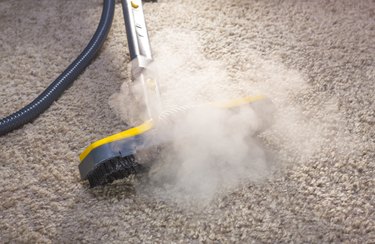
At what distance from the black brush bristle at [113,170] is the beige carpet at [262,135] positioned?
0.02 m

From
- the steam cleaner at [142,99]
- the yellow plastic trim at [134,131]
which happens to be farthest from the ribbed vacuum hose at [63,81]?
the yellow plastic trim at [134,131]

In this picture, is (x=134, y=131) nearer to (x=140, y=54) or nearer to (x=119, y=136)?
(x=119, y=136)

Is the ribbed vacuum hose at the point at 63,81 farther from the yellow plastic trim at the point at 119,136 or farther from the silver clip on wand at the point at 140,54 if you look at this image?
the yellow plastic trim at the point at 119,136

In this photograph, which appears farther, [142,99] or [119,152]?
[142,99]

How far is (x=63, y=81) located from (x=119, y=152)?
1.19 feet

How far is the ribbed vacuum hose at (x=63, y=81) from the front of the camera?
3.42 feet

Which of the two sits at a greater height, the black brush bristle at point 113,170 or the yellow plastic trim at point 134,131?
the yellow plastic trim at point 134,131

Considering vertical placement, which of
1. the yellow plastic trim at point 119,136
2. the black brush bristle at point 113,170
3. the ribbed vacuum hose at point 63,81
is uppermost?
the ribbed vacuum hose at point 63,81

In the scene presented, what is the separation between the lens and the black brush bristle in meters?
0.87

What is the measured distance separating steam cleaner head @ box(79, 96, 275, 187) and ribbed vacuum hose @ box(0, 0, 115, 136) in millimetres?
246

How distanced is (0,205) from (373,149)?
0.76 m

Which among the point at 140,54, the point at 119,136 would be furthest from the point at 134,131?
the point at 140,54

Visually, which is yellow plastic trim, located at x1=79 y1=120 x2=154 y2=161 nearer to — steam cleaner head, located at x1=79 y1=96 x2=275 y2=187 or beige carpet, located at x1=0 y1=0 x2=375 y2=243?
steam cleaner head, located at x1=79 y1=96 x2=275 y2=187

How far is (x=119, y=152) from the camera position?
0.85 metres
